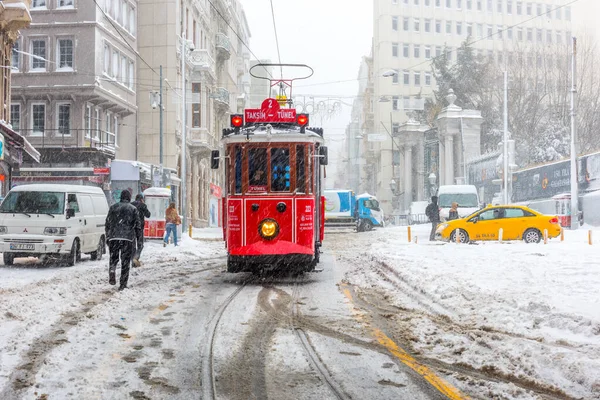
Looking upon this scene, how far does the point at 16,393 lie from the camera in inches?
217

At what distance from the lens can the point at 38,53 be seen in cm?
3562

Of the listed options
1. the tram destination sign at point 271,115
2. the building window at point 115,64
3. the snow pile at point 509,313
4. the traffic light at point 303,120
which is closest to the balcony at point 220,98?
the building window at point 115,64

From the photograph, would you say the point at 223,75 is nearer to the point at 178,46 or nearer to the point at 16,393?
the point at 178,46

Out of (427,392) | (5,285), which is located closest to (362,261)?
(5,285)

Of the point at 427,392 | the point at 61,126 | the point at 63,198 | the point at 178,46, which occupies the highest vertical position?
the point at 178,46

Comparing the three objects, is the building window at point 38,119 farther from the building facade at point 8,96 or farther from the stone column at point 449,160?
the stone column at point 449,160

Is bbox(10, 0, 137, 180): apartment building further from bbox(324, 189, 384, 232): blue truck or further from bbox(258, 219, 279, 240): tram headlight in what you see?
bbox(258, 219, 279, 240): tram headlight

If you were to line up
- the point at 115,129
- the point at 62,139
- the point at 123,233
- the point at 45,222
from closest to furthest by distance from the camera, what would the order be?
the point at 123,233 < the point at 45,222 < the point at 62,139 < the point at 115,129

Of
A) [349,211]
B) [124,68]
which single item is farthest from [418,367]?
[349,211]

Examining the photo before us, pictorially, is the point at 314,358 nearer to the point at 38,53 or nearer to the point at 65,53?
the point at 65,53

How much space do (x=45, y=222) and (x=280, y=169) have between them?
651 centimetres

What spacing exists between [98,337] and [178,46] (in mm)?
38620

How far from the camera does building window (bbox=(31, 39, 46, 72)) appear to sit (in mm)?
35406

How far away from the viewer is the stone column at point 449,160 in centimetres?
5403
